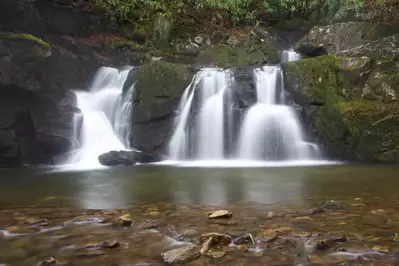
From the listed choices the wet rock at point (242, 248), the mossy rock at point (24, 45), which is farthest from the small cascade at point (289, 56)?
the wet rock at point (242, 248)

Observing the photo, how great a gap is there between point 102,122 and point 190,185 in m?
7.10

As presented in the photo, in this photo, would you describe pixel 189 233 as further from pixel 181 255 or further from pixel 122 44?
pixel 122 44

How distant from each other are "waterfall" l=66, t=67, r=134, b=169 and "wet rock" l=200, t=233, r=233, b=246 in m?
9.29

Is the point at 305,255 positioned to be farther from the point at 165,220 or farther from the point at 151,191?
the point at 151,191

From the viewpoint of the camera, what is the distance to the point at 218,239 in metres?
4.13

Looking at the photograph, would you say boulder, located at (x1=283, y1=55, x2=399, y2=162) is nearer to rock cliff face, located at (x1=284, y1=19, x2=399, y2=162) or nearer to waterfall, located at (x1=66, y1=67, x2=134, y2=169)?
rock cliff face, located at (x1=284, y1=19, x2=399, y2=162)

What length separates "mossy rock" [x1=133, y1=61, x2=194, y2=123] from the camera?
13742 mm

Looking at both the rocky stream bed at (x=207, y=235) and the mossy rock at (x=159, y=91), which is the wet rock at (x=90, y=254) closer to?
the rocky stream bed at (x=207, y=235)

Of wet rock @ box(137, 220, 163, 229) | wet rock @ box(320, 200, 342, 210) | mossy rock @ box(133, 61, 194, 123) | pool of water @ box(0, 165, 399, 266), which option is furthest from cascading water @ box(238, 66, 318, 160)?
wet rock @ box(137, 220, 163, 229)

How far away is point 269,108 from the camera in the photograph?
13.2 meters

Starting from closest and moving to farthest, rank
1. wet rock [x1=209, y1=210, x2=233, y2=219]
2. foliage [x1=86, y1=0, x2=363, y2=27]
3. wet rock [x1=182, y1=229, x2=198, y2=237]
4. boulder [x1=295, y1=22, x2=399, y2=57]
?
wet rock [x1=182, y1=229, x2=198, y2=237] → wet rock [x1=209, y1=210, x2=233, y2=219] → boulder [x1=295, y1=22, x2=399, y2=57] → foliage [x1=86, y1=0, x2=363, y2=27]

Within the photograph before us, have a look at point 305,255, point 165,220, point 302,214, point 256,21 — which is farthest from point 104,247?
point 256,21

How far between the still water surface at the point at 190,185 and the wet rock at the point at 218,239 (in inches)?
83.6

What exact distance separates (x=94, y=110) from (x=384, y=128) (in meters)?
9.55
